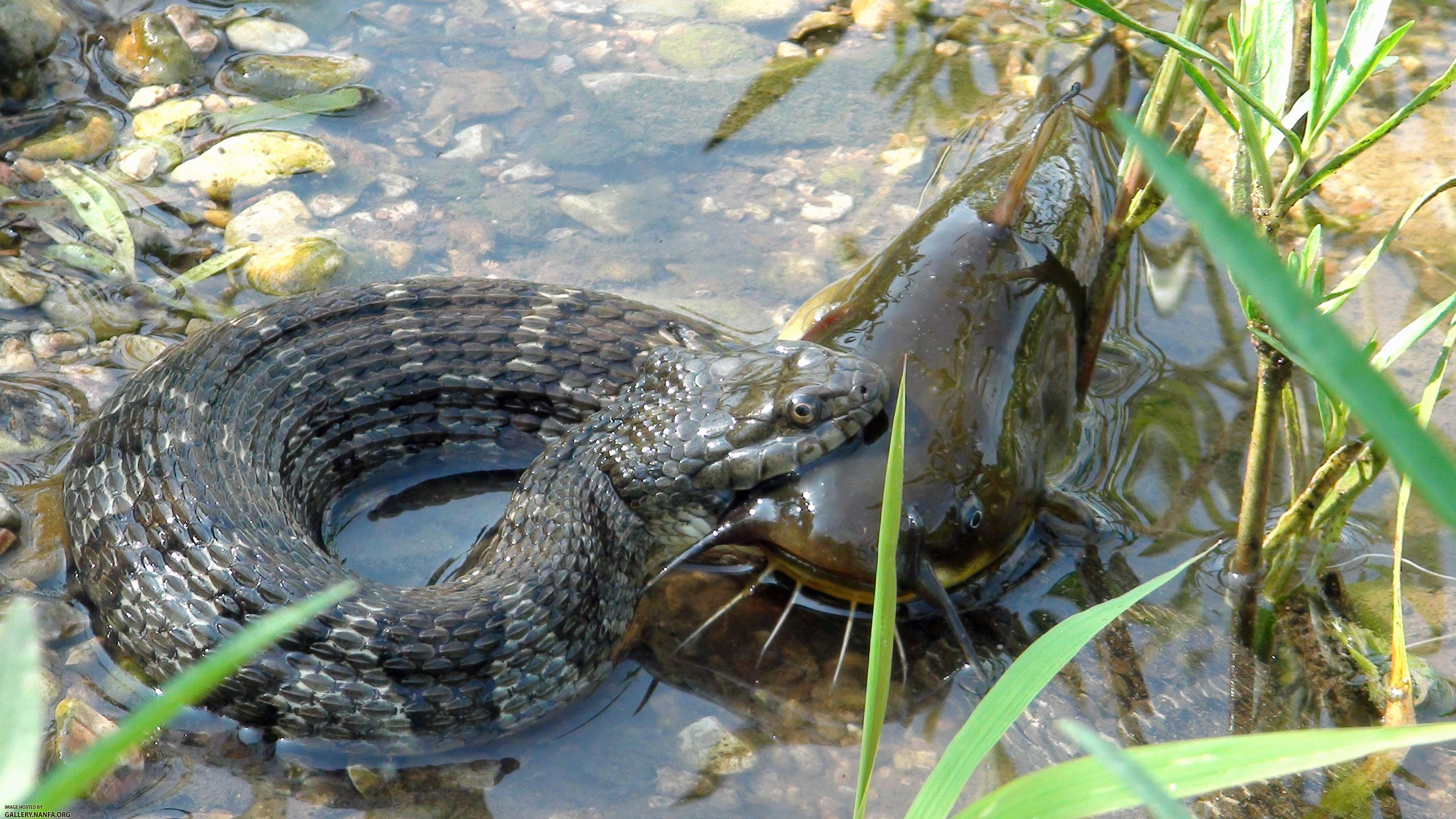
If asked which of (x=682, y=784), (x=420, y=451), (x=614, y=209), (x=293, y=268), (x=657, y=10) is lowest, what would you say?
(x=682, y=784)

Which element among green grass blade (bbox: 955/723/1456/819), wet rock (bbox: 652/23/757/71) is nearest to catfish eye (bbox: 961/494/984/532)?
green grass blade (bbox: 955/723/1456/819)

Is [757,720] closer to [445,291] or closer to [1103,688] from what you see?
[1103,688]

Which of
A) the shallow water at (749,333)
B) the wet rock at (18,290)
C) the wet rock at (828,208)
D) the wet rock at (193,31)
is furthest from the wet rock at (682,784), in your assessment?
the wet rock at (193,31)

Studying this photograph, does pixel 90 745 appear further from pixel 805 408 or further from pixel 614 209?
pixel 614 209

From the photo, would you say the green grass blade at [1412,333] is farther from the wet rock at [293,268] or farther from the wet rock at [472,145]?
the wet rock at [472,145]

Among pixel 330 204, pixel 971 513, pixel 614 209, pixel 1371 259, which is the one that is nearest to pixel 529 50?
pixel 614 209
